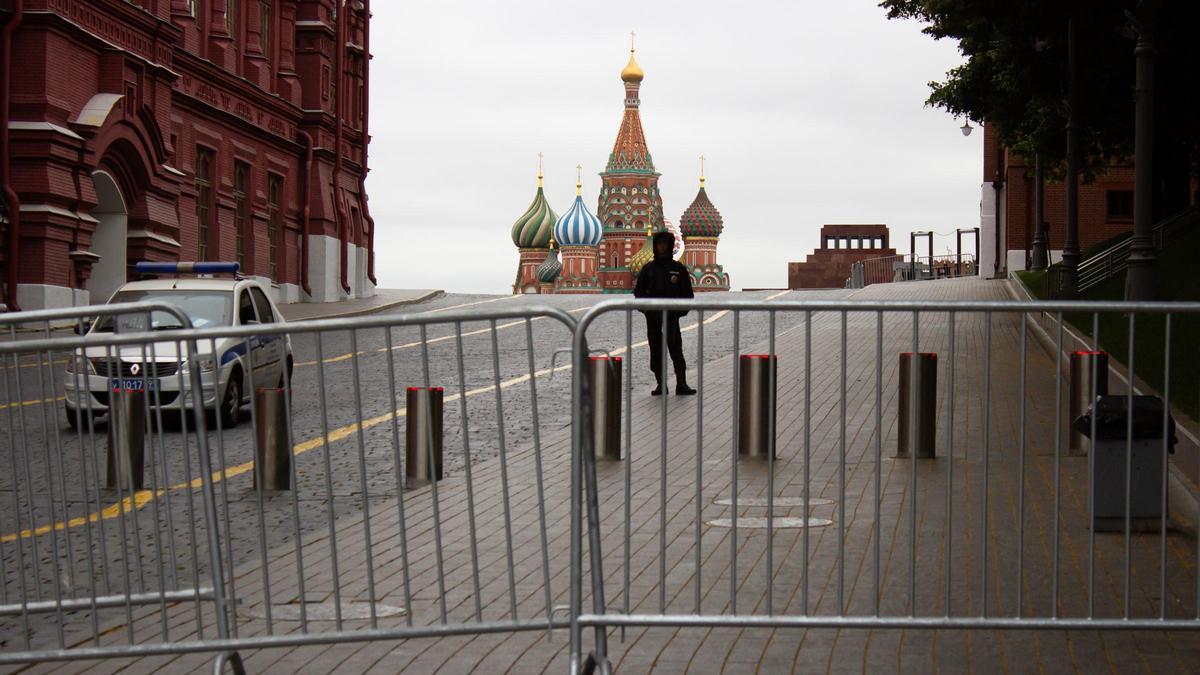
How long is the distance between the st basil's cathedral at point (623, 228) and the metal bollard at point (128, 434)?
141 meters

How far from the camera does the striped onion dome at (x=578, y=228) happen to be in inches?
5989

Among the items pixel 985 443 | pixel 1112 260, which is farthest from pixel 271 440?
pixel 1112 260

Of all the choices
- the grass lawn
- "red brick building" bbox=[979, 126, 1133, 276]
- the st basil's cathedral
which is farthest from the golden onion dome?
the grass lawn

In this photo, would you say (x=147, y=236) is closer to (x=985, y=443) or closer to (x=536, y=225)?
(x=985, y=443)

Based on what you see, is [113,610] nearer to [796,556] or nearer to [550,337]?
[796,556]

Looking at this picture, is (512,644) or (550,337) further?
(550,337)

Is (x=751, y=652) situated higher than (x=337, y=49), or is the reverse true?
(x=337, y=49)

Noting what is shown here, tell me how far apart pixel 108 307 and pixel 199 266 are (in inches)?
560

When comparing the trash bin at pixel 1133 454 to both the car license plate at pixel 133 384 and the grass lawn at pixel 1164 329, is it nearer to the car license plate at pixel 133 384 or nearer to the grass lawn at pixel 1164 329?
the grass lawn at pixel 1164 329

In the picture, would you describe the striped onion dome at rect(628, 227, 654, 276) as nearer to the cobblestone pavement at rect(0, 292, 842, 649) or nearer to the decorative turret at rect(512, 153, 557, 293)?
the decorative turret at rect(512, 153, 557, 293)

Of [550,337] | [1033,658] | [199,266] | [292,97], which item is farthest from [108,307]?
[292,97]

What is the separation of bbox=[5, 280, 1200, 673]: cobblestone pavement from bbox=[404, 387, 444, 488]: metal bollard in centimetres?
33

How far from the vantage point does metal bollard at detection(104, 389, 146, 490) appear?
654 centimetres

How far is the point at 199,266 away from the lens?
2038 cm
